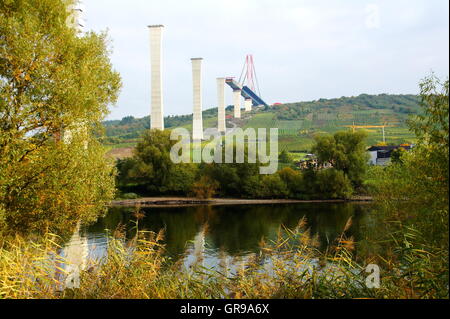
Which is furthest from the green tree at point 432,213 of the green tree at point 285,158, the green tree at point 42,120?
the green tree at point 285,158

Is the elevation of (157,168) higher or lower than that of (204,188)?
higher

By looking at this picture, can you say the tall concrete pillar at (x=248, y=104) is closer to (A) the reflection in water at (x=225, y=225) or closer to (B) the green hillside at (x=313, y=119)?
(B) the green hillside at (x=313, y=119)

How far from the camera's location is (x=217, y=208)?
3038 cm

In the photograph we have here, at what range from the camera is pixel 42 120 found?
7.83 meters

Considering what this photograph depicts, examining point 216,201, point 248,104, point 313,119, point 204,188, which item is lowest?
point 216,201

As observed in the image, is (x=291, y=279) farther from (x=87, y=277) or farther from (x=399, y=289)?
(x=87, y=277)

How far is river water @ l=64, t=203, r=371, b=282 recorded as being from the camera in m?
16.2

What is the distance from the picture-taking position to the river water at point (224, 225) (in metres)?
16.2

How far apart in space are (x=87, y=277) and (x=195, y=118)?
3553cm

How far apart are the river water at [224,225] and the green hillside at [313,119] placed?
61.0ft

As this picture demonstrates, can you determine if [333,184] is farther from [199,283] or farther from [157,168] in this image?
[199,283]

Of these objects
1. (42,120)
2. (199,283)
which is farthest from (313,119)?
(199,283)

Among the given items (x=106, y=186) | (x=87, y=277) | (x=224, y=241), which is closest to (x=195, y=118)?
(x=224, y=241)

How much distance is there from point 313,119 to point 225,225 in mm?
44412
